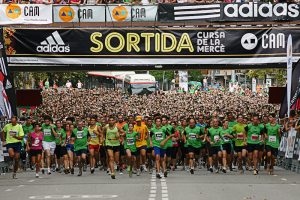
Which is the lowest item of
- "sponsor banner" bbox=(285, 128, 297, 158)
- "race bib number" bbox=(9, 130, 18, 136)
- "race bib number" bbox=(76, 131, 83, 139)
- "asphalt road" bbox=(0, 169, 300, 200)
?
"asphalt road" bbox=(0, 169, 300, 200)

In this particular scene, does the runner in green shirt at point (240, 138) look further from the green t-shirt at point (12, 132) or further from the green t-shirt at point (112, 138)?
the green t-shirt at point (12, 132)

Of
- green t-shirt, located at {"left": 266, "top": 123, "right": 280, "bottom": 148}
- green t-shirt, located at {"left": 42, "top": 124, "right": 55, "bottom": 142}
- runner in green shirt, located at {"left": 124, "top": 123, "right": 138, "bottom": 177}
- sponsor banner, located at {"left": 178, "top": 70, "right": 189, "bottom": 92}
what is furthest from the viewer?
sponsor banner, located at {"left": 178, "top": 70, "right": 189, "bottom": 92}

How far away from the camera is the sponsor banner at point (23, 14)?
104 ft

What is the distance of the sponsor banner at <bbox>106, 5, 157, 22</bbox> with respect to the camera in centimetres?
3178

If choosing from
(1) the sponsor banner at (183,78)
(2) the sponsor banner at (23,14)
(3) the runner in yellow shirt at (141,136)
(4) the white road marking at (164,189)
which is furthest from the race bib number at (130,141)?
(1) the sponsor banner at (183,78)

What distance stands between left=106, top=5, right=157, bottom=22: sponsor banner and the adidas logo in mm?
2007

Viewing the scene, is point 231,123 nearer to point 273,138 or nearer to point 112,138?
point 273,138

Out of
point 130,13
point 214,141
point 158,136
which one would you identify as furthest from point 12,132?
point 130,13

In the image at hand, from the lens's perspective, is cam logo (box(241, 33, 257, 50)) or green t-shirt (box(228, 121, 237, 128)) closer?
green t-shirt (box(228, 121, 237, 128))

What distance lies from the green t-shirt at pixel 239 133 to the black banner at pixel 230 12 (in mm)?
7470

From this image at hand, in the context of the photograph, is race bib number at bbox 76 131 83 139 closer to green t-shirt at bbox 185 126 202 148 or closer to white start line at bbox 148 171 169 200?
white start line at bbox 148 171 169 200

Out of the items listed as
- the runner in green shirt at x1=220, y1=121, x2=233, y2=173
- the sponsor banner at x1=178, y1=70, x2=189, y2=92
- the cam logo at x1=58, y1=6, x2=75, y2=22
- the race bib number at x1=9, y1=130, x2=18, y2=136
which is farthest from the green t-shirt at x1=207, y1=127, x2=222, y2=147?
the sponsor banner at x1=178, y1=70, x2=189, y2=92

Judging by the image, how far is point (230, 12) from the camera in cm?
3197

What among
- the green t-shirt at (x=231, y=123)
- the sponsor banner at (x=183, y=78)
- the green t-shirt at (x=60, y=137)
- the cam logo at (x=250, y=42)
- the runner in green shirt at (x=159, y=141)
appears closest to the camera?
the runner in green shirt at (x=159, y=141)
